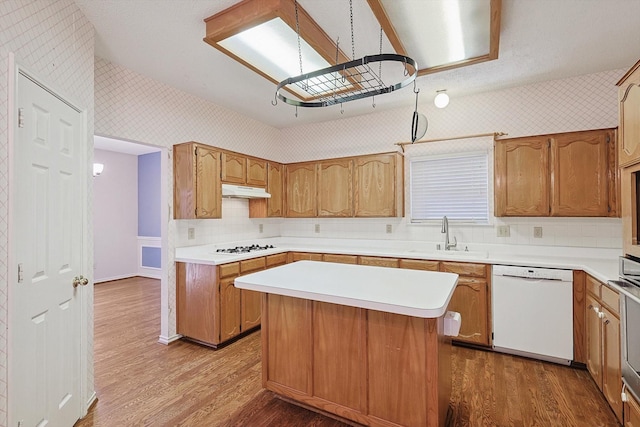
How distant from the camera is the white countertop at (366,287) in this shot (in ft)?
5.14

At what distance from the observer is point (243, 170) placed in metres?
3.95

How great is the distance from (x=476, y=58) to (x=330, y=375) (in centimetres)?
264

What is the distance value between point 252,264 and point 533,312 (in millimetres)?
2858

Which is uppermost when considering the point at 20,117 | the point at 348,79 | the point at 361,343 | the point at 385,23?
the point at 385,23

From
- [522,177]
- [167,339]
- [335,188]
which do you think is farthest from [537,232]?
[167,339]

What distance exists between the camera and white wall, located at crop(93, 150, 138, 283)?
6.11 meters

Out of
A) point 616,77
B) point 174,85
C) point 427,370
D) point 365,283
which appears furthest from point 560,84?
point 174,85

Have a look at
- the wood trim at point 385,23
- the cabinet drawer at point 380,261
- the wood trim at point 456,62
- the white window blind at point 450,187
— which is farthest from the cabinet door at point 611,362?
the wood trim at point 385,23

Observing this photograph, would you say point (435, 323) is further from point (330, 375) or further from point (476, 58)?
point (476, 58)

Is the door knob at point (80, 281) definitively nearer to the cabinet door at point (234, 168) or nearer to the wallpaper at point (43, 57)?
the wallpaper at point (43, 57)

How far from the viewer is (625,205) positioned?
195 centimetres

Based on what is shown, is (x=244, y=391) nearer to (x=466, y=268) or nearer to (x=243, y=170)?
(x=466, y=268)

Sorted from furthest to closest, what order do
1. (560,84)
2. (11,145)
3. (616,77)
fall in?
(560,84)
(616,77)
(11,145)

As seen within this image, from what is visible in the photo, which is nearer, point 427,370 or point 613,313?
point 427,370
